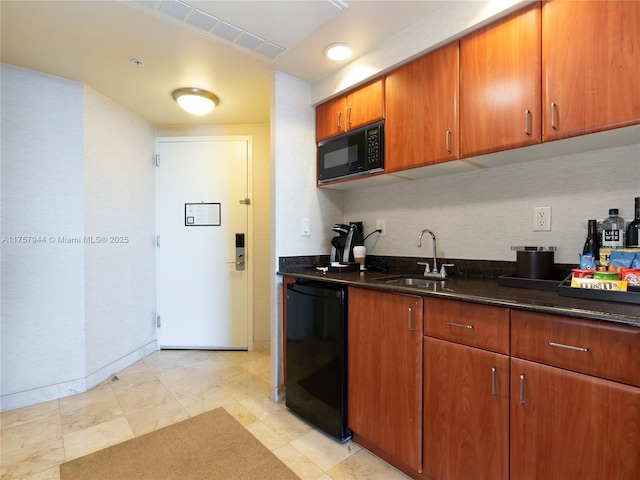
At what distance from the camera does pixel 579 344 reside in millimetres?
996

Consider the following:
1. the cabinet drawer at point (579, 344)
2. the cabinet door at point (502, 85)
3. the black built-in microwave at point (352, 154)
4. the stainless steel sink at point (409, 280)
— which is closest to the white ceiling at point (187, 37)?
the cabinet door at point (502, 85)

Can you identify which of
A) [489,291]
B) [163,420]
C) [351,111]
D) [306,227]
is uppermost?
[351,111]

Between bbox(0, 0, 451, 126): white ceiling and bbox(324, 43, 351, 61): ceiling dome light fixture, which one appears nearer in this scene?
bbox(0, 0, 451, 126): white ceiling

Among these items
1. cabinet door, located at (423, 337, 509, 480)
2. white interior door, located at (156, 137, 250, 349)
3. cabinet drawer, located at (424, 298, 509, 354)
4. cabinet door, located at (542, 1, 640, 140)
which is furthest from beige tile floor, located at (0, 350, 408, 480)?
cabinet door, located at (542, 1, 640, 140)

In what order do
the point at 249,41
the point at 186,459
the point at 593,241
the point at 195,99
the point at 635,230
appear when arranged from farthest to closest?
the point at 195,99
the point at 249,41
the point at 186,459
the point at 593,241
the point at 635,230

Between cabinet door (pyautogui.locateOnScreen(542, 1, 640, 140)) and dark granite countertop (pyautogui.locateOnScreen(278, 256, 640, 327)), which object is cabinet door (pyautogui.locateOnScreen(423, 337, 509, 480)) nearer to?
dark granite countertop (pyautogui.locateOnScreen(278, 256, 640, 327))

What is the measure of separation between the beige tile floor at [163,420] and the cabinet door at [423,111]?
166 cm

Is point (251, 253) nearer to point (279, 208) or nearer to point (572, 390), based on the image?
point (279, 208)

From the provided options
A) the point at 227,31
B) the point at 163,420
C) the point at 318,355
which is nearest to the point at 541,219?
the point at 318,355

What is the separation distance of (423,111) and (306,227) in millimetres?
1129

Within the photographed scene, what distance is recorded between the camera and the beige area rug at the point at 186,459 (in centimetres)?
153

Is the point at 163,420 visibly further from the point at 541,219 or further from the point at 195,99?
the point at 541,219

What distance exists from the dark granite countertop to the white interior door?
127cm

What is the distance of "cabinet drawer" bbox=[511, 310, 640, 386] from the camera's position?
3.01ft
